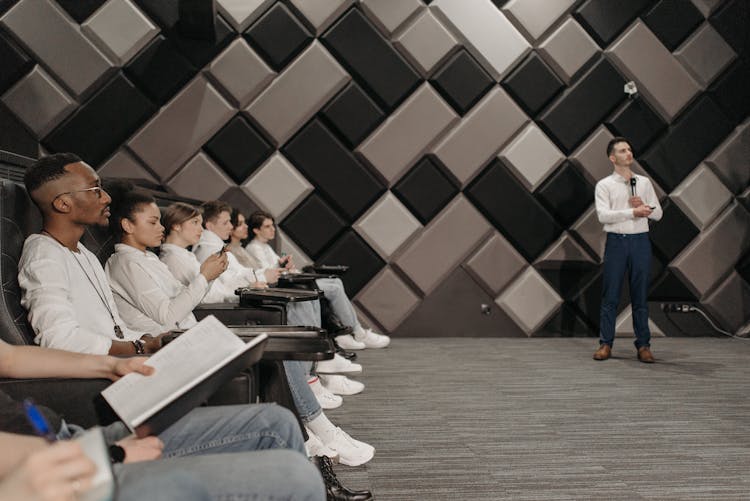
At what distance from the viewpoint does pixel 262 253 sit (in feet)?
11.6

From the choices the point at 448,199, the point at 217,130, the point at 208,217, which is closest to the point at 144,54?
the point at 217,130

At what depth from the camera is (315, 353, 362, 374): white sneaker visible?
3.02 meters

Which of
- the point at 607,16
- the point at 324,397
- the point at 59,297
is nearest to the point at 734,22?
the point at 607,16

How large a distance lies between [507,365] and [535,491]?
5.76ft

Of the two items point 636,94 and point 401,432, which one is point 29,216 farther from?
point 636,94

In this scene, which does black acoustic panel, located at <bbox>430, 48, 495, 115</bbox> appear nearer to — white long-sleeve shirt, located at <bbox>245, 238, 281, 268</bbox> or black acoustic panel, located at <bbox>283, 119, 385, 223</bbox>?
black acoustic panel, located at <bbox>283, 119, 385, 223</bbox>

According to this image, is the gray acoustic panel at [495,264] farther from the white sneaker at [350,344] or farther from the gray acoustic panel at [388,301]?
the white sneaker at [350,344]

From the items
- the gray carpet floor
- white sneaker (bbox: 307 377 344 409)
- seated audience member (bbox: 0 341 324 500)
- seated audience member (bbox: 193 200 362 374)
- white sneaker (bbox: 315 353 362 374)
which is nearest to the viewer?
seated audience member (bbox: 0 341 324 500)

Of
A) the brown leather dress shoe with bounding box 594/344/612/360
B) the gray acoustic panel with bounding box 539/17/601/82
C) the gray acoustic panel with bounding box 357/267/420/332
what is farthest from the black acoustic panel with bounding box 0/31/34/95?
the brown leather dress shoe with bounding box 594/344/612/360

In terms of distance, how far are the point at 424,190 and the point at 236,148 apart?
1.33m

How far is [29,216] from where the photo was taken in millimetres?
1389

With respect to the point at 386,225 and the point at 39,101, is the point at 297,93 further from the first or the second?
the point at 39,101

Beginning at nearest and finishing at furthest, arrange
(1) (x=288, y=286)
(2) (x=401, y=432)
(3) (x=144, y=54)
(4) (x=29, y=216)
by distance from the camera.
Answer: (4) (x=29, y=216) < (2) (x=401, y=432) < (1) (x=288, y=286) < (3) (x=144, y=54)

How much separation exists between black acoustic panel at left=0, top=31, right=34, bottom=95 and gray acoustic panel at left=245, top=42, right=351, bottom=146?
4.80 ft
